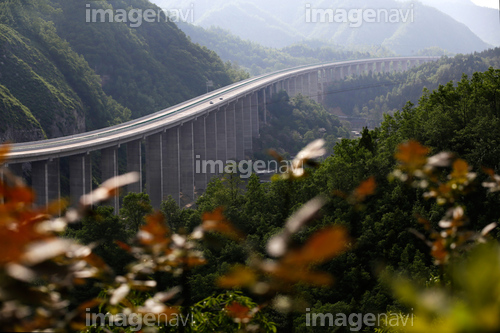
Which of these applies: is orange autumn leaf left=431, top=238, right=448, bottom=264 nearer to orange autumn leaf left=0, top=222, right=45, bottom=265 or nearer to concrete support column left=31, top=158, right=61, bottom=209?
orange autumn leaf left=0, top=222, right=45, bottom=265

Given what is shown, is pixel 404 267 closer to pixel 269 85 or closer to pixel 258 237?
pixel 258 237

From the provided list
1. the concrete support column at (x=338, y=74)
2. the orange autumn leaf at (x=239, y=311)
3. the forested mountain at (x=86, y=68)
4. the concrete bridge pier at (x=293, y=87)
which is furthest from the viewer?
the concrete support column at (x=338, y=74)

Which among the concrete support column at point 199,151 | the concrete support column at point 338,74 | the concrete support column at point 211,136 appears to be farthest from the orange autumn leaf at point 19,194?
the concrete support column at point 338,74

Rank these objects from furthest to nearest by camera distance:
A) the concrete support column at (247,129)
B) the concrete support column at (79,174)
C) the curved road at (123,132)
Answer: the concrete support column at (247,129), the concrete support column at (79,174), the curved road at (123,132)

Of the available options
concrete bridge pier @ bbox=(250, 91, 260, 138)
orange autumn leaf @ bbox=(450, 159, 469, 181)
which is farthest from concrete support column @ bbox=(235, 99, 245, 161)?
orange autumn leaf @ bbox=(450, 159, 469, 181)

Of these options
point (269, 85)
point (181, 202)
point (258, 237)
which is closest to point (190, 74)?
point (269, 85)

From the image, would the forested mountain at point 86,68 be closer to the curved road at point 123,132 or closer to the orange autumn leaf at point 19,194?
the curved road at point 123,132
